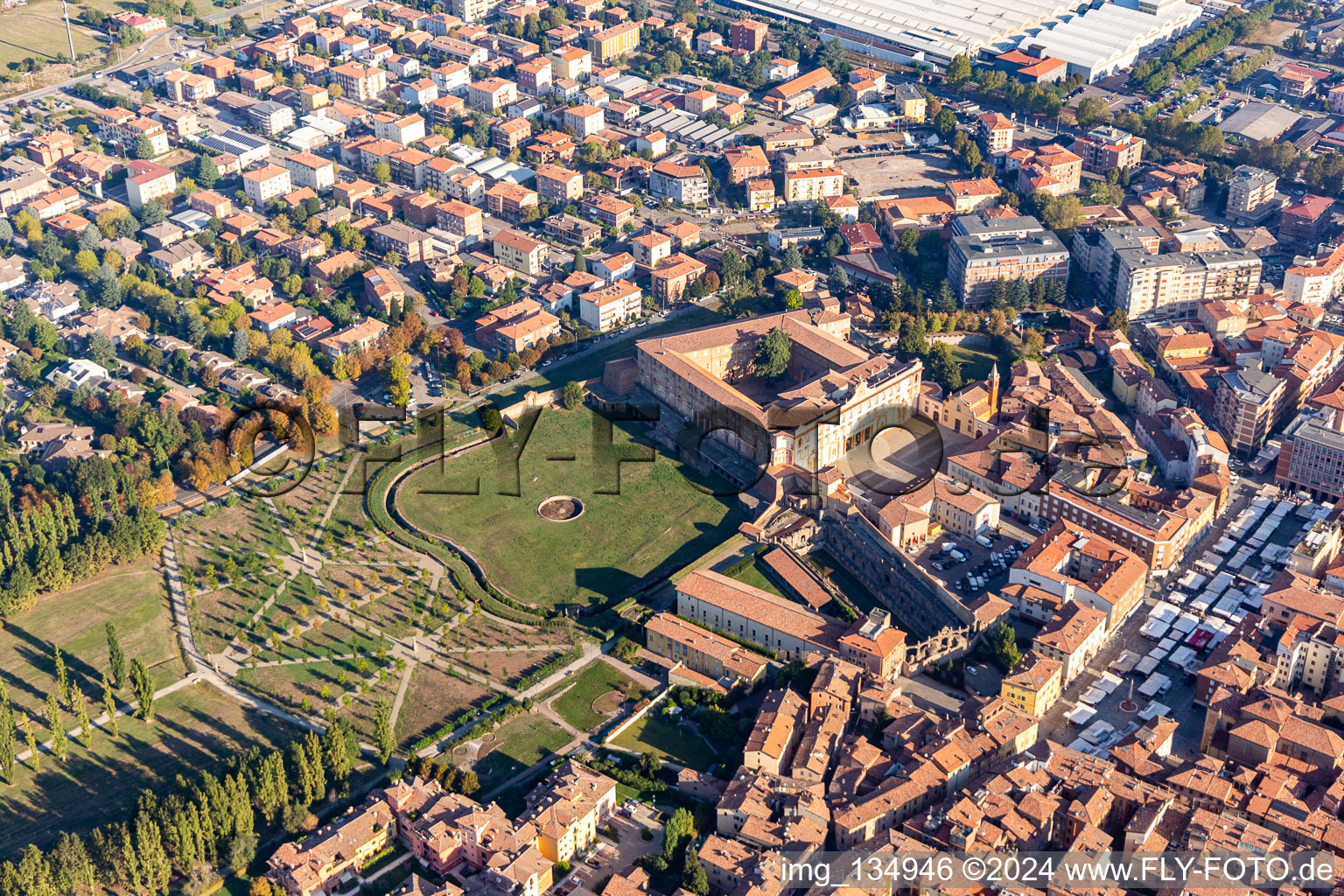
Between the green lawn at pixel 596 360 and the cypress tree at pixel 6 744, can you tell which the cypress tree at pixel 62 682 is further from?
the green lawn at pixel 596 360

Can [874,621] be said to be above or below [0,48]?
below

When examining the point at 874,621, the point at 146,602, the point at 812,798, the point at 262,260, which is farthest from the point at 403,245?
the point at 812,798

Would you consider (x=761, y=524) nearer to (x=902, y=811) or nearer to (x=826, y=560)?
(x=826, y=560)

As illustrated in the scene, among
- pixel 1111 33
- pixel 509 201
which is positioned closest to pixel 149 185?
pixel 509 201

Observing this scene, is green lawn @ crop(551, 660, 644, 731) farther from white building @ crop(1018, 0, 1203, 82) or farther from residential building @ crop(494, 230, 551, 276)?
white building @ crop(1018, 0, 1203, 82)

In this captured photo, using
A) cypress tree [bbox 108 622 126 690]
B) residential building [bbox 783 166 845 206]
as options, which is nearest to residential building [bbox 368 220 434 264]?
residential building [bbox 783 166 845 206]

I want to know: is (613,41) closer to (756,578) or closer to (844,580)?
(756,578)

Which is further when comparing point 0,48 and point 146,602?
point 0,48
